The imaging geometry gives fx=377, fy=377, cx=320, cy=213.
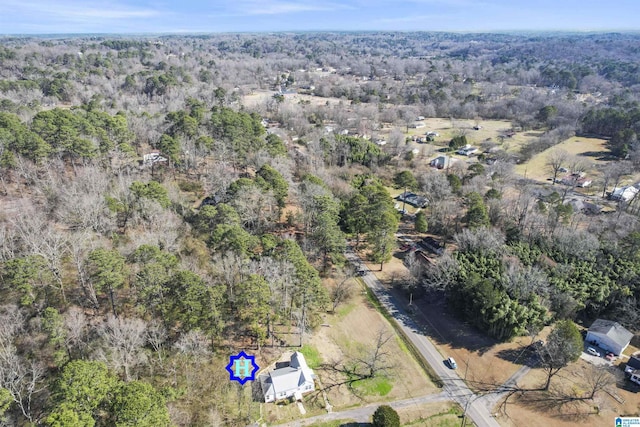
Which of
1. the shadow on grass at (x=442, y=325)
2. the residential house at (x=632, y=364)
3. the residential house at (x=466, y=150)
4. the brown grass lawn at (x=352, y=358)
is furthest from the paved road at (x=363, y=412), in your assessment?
the residential house at (x=466, y=150)

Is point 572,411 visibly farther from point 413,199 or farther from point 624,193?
point 624,193

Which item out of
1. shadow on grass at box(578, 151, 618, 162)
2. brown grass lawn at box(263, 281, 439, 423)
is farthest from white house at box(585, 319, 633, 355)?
shadow on grass at box(578, 151, 618, 162)

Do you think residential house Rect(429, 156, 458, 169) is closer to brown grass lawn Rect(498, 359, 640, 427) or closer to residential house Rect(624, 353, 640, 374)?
residential house Rect(624, 353, 640, 374)

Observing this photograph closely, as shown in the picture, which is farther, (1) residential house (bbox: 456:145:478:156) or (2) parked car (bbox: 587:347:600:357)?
(1) residential house (bbox: 456:145:478:156)

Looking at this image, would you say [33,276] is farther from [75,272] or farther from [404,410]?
[404,410]

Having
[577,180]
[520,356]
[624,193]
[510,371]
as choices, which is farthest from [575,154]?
[510,371]

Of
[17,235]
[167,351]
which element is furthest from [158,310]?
[17,235]
